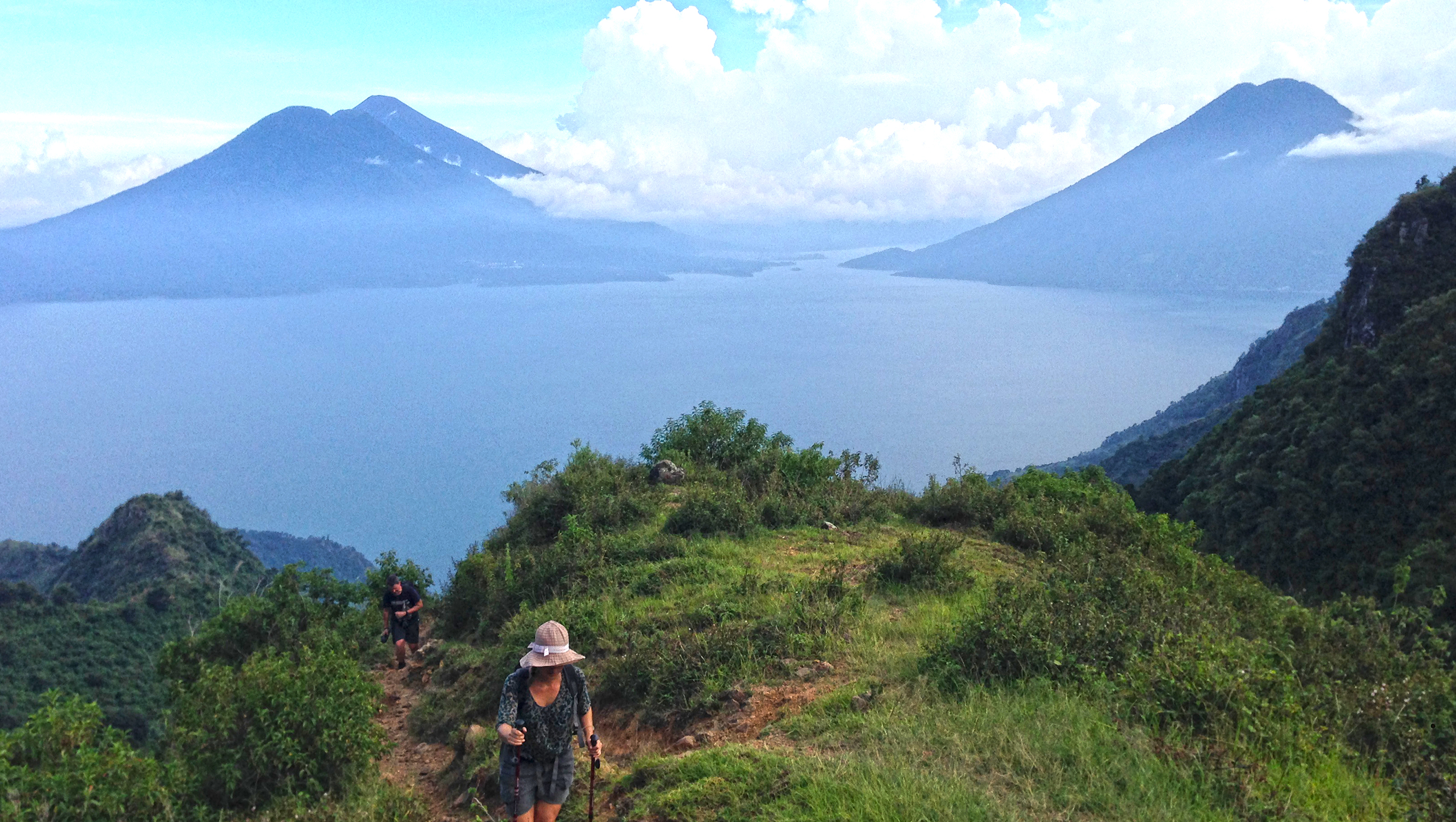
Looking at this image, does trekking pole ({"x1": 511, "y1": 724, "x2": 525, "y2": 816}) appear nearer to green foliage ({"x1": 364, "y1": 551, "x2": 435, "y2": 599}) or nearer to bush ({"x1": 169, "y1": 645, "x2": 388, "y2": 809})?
bush ({"x1": 169, "y1": 645, "x2": 388, "y2": 809})

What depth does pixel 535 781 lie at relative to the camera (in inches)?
179

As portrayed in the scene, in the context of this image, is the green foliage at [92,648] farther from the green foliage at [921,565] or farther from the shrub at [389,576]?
the green foliage at [921,565]

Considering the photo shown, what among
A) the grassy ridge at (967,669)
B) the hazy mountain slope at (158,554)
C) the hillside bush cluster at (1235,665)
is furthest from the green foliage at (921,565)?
the hazy mountain slope at (158,554)

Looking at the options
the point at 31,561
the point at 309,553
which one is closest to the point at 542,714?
the point at 31,561

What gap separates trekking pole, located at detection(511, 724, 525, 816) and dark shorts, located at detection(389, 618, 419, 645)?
6.38m

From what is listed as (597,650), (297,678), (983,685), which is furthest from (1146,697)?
(297,678)

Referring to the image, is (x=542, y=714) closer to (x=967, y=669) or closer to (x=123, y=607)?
(x=967, y=669)

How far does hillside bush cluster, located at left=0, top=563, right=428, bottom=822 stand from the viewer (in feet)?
16.0

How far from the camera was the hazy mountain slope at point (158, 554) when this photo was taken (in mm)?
47625

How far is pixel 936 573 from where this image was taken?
797 centimetres

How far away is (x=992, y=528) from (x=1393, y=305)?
3988 centimetres

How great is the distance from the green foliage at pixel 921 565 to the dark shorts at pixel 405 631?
608 cm

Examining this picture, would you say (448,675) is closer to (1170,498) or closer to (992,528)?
(992,528)

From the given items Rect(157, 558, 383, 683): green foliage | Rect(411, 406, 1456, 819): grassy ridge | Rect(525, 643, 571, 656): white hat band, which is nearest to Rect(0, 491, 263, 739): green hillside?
Rect(157, 558, 383, 683): green foliage
